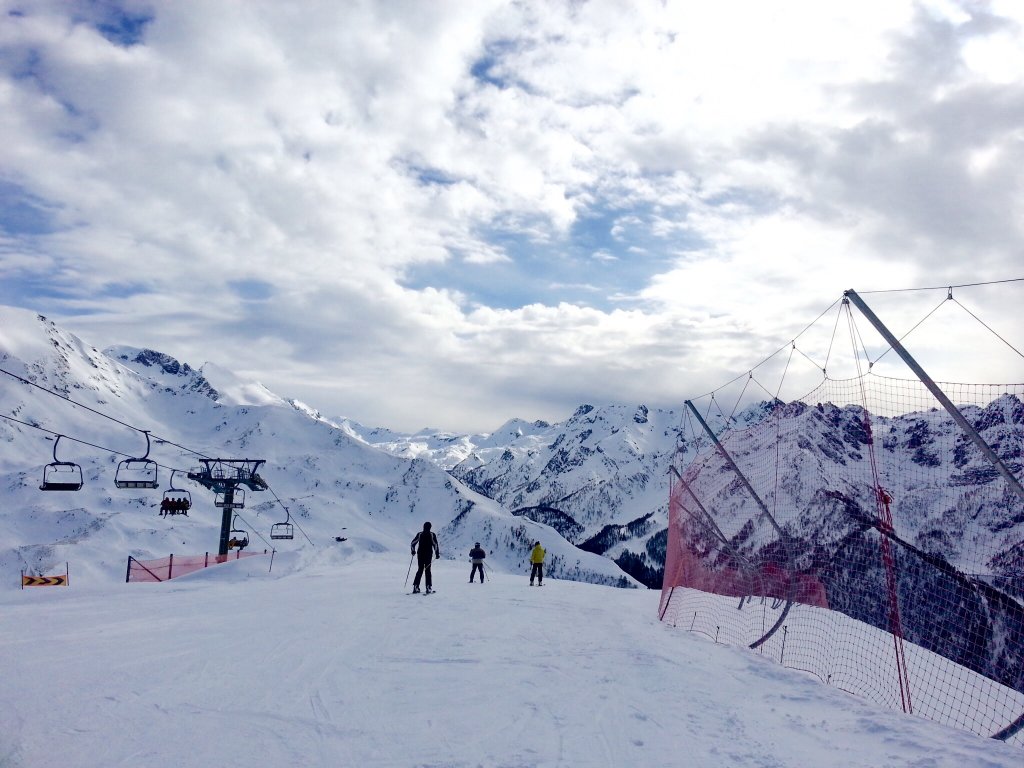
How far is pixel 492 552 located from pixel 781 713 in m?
189

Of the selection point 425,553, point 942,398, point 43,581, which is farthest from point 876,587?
point 43,581

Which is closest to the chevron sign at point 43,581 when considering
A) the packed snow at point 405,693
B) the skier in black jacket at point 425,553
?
the packed snow at point 405,693

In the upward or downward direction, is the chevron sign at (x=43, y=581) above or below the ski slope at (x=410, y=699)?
below

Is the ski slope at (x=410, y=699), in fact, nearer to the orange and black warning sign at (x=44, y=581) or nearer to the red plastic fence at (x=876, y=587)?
the red plastic fence at (x=876, y=587)

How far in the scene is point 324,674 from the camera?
950 centimetres

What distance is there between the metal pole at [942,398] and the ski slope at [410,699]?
12.6ft

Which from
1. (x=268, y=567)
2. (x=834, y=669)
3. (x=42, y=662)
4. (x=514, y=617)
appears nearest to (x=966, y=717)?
(x=834, y=669)

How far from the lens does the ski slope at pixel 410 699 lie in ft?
22.1

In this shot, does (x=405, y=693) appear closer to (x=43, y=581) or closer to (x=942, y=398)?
(x=942, y=398)

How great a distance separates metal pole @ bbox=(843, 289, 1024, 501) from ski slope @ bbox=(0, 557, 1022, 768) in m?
3.85

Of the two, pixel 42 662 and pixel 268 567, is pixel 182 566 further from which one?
pixel 42 662

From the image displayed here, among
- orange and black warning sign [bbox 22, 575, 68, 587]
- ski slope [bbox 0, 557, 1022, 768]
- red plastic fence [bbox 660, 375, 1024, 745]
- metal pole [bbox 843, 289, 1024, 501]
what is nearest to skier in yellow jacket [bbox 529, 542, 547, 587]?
red plastic fence [bbox 660, 375, 1024, 745]

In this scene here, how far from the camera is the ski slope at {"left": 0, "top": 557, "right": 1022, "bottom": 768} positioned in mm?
6742

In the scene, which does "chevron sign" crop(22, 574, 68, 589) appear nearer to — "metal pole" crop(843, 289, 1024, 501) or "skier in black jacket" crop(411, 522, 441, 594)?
"skier in black jacket" crop(411, 522, 441, 594)
